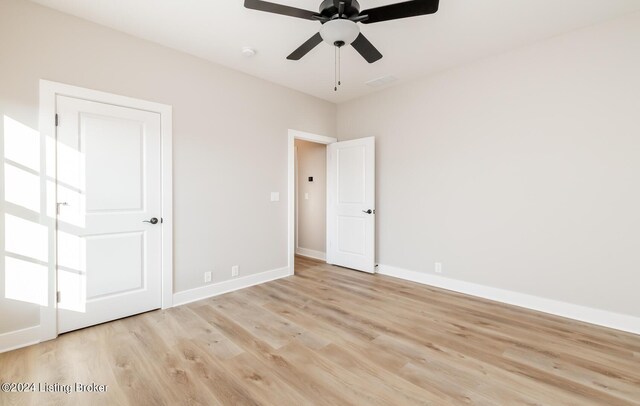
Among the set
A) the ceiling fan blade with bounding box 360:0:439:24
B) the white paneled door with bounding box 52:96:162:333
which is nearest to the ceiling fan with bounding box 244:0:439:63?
the ceiling fan blade with bounding box 360:0:439:24

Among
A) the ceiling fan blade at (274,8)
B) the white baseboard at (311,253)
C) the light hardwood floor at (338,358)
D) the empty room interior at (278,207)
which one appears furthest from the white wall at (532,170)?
the ceiling fan blade at (274,8)

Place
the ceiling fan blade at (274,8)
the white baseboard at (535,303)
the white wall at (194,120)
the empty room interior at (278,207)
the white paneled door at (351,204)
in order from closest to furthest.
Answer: the ceiling fan blade at (274,8)
the empty room interior at (278,207)
the white wall at (194,120)
the white baseboard at (535,303)
the white paneled door at (351,204)

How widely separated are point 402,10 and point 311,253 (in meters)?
4.43

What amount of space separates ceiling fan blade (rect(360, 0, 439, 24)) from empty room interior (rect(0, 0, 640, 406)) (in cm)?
1

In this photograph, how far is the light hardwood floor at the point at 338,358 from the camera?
1.75 meters

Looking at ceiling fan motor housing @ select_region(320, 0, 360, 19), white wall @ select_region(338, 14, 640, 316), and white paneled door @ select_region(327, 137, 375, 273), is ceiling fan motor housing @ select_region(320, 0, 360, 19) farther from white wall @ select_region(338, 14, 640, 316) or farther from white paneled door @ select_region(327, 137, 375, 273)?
white paneled door @ select_region(327, 137, 375, 273)

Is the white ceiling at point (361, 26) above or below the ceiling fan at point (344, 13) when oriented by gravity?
above

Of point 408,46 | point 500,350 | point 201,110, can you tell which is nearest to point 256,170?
point 201,110

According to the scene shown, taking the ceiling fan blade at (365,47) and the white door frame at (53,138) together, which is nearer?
the ceiling fan blade at (365,47)

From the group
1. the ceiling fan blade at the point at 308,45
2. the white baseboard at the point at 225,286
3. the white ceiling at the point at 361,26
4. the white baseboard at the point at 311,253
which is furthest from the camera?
the white baseboard at the point at 311,253

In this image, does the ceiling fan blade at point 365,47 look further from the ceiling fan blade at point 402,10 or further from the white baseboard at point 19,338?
the white baseboard at point 19,338

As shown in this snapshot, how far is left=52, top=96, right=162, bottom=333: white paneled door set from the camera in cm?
252

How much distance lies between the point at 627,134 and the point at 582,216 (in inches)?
32.9

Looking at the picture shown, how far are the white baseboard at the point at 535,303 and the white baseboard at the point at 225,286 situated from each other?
1.92 metres
